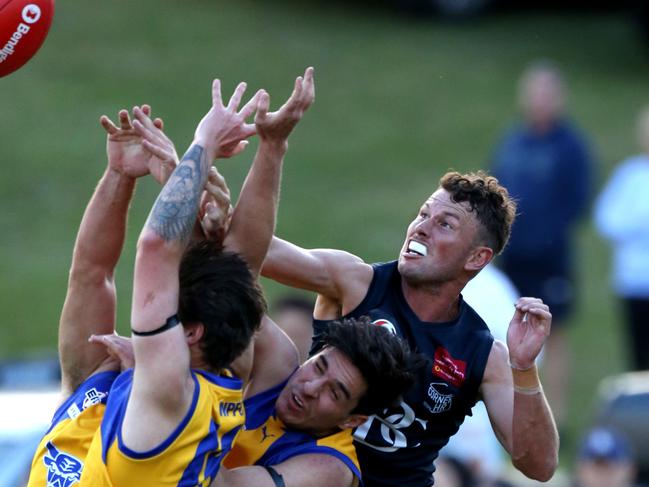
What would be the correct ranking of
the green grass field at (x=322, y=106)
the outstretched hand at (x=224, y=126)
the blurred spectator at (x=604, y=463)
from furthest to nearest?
the green grass field at (x=322, y=106), the blurred spectator at (x=604, y=463), the outstretched hand at (x=224, y=126)

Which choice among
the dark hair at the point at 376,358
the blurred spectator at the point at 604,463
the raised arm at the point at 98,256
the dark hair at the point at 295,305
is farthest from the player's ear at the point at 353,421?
the dark hair at the point at 295,305

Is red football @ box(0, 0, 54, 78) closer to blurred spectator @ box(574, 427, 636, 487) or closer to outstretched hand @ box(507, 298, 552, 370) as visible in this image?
outstretched hand @ box(507, 298, 552, 370)

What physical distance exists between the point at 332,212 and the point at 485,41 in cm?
523

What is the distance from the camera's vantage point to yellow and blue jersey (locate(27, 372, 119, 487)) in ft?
17.4

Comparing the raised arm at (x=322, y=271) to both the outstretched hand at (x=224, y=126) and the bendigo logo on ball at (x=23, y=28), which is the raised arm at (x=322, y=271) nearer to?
the outstretched hand at (x=224, y=126)

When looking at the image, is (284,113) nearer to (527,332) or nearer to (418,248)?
(418,248)

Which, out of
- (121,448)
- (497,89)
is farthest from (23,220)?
(121,448)

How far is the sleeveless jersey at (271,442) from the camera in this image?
18.2 ft

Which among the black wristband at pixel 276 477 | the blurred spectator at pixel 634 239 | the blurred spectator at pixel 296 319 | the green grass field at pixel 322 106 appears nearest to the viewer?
the black wristband at pixel 276 477

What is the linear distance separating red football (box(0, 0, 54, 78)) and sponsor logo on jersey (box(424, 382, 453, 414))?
2089mm

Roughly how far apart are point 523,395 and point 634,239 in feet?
20.1

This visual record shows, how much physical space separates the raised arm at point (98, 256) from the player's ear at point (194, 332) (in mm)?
772

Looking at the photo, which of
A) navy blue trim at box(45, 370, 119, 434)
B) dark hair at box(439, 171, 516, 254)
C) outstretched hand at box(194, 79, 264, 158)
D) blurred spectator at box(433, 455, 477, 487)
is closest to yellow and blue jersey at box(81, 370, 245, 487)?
navy blue trim at box(45, 370, 119, 434)

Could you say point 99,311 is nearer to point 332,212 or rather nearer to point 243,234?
point 243,234
